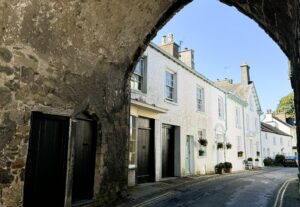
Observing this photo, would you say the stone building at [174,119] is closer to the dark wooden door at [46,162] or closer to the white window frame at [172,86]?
the white window frame at [172,86]

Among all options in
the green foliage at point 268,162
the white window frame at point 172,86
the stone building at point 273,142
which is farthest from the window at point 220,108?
the green foliage at point 268,162

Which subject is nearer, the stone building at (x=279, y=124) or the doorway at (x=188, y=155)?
the doorway at (x=188, y=155)

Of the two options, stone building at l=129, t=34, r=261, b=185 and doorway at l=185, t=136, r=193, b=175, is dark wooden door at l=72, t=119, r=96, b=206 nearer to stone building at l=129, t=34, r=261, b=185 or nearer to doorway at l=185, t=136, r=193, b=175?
stone building at l=129, t=34, r=261, b=185

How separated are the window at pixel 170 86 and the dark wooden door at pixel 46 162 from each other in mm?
7373

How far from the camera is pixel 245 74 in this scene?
28719 mm

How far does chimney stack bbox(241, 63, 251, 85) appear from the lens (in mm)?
28531

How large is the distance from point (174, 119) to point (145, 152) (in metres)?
2.71

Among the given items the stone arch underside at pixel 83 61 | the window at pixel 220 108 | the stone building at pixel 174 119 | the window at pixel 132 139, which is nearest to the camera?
the stone arch underside at pixel 83 61

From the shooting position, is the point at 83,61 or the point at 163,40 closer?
the point at 83,61

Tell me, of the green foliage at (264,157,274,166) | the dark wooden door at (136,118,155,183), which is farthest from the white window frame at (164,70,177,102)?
the green foliage at (264,157,274,166)

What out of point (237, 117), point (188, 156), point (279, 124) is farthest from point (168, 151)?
point (279, 124)

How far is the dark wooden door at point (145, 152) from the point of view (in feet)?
35.4

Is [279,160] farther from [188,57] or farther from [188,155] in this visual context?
[188,155]

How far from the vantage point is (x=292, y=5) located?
509cm
